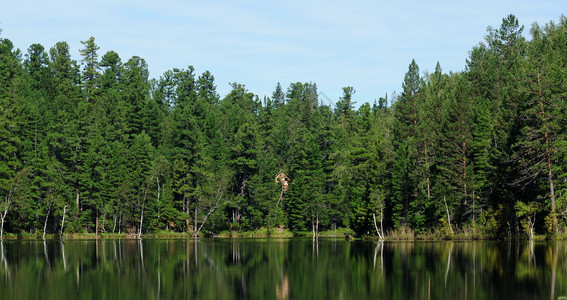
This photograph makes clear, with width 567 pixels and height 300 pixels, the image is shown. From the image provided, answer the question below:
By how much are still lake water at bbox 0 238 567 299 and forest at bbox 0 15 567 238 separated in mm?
15127

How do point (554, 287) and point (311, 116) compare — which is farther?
point (311, 116)

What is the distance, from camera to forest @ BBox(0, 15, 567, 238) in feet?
212

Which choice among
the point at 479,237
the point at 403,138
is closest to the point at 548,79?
the point at 479,237

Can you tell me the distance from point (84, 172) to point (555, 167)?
74371 millimetres

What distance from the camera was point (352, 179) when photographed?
90.6m

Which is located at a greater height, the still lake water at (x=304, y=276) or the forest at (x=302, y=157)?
the forest at (x=302, y=157)

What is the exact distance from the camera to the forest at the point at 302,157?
212ft

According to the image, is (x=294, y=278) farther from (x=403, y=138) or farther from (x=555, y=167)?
(x=403, y=138)

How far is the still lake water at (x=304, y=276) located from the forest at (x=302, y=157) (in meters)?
15.1

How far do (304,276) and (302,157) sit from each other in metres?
74.3

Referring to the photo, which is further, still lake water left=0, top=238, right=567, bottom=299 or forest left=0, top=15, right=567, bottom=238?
forest left=0, top=15, right=567, bottom=238

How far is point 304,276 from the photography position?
3772 centimetres

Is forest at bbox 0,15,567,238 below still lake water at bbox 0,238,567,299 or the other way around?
the other way around

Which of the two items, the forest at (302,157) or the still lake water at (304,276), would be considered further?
the forest at (302,157)
